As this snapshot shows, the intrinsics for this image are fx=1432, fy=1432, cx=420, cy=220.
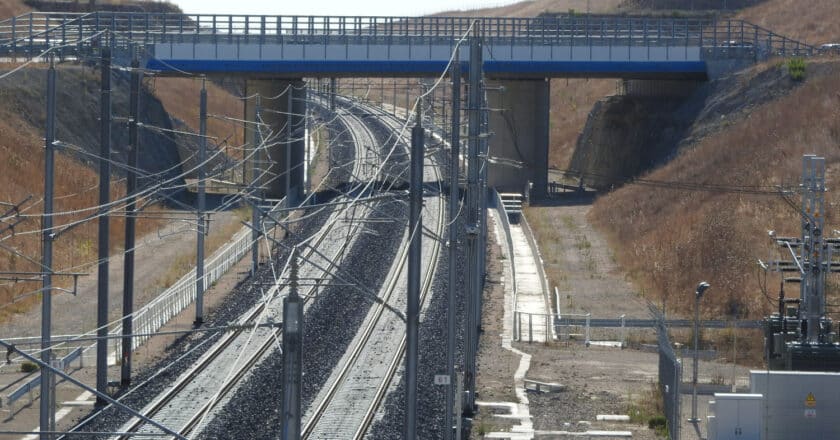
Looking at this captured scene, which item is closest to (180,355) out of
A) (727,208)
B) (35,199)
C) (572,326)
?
(572,326)

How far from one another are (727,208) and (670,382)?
18190 millimetres

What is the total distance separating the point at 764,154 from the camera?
42.9 metres

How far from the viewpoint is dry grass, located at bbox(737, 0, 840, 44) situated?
68.6 metres

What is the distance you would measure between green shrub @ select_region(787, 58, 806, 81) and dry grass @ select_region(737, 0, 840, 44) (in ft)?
50.8

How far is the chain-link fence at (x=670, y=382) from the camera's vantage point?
19391 mm

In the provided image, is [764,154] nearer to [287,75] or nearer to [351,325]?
[287,75]

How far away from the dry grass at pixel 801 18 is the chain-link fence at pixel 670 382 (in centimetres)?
4628

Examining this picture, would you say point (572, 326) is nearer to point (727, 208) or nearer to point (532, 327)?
point (532, 327)

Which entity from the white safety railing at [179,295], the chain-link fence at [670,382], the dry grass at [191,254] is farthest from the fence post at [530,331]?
the dry grass at [191,254]

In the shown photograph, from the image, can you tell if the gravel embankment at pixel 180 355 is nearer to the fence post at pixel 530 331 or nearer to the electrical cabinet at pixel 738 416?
the fence post at pixel 530 331

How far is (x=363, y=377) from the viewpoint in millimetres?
23141

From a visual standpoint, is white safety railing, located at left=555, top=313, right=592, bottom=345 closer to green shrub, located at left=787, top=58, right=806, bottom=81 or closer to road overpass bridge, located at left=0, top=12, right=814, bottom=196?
road overpass bridge, located at left=0, top=12, right=814, bottom=196

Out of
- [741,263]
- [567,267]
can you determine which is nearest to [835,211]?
[741,263]

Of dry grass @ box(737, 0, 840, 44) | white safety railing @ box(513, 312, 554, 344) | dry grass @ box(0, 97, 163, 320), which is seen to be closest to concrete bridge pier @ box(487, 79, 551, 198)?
dry grass @ box(0, 97, 163, 320)
